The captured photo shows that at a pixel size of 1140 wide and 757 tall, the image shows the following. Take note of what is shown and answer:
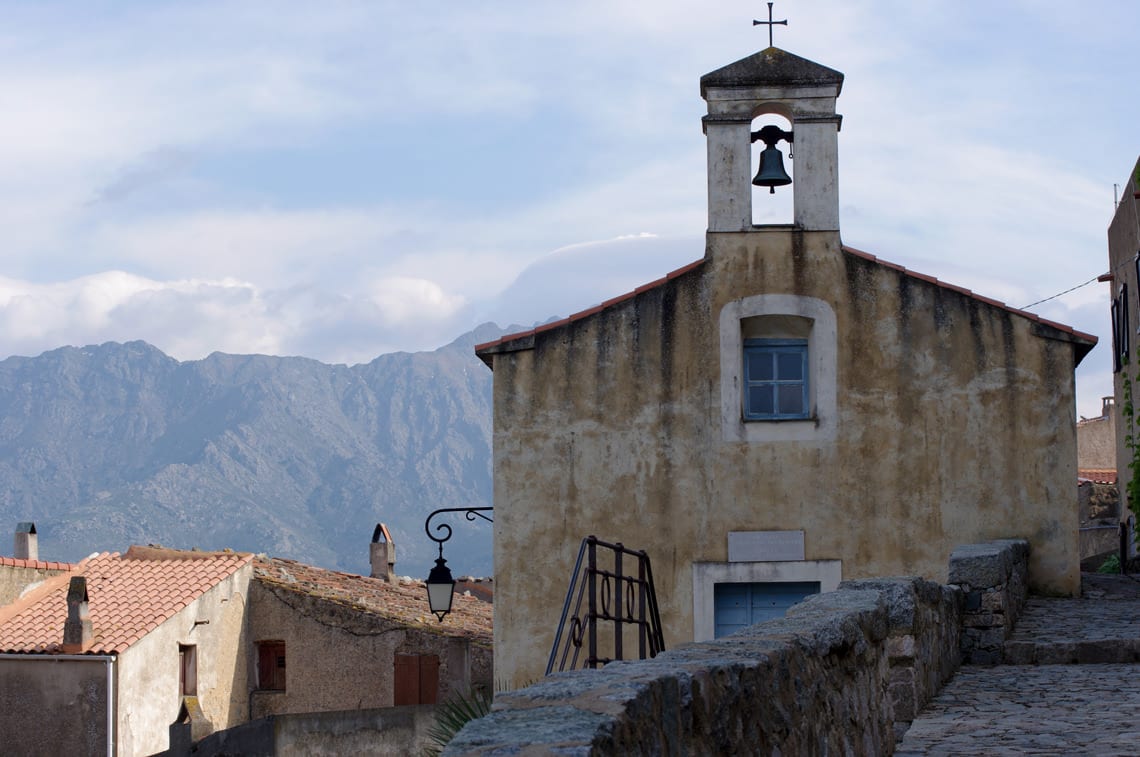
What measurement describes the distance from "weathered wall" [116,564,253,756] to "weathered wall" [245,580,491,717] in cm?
44

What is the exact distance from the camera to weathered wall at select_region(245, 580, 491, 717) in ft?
94.5

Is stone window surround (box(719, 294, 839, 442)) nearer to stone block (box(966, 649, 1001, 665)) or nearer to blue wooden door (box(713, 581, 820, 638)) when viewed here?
blue wooden door (box(713, 581, 820, 638))

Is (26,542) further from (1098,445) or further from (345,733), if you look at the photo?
(1098,445)

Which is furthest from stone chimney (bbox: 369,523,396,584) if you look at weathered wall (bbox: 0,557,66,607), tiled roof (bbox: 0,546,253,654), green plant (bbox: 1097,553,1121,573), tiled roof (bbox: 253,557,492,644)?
green plant (bbox: 1097,553,1121,573)

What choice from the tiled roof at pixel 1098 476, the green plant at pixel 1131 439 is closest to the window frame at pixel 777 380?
the green plant at pixel 1131 439

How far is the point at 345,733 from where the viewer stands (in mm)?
23938

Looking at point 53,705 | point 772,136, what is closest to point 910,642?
point 772,136

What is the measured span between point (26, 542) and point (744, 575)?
27909mm

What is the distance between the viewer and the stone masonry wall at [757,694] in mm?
3285

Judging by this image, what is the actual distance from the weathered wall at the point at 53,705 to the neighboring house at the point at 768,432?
14.5 m

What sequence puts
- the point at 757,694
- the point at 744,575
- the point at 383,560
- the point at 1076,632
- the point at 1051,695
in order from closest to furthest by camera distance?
the point at 757,694, the point at 1051,695, the point at 1076,632, the point at 744,575, the point at 383,560

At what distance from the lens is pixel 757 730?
4430mm

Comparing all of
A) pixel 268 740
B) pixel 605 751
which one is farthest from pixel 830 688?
pixel 268 740

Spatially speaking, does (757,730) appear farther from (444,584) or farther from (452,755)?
(444,584)
